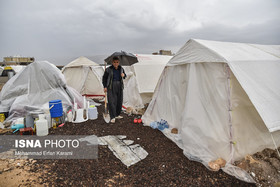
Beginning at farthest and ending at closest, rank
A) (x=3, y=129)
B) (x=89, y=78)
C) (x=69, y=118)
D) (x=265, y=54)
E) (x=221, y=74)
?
(x=89, y=78)
(x=69, y=118)
(x=3, y=129)
(x=265, y=54)
(x=221, y=74)

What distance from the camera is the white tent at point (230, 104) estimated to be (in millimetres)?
3084

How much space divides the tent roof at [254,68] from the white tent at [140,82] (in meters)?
3.68

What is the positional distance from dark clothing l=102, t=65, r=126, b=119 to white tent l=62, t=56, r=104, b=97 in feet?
16.1

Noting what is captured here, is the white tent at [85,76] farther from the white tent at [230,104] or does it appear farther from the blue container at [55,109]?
the white tent at [230,104]

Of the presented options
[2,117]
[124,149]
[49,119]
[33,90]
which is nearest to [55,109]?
[49,119]

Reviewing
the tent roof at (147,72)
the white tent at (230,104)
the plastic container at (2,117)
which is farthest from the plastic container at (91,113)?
the white tent at (230,104)

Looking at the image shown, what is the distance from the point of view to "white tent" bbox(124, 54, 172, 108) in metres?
7.71

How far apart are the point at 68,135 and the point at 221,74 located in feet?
14.0

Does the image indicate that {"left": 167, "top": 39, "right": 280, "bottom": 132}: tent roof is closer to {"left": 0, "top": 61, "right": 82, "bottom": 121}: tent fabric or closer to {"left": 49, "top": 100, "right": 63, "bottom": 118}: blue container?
{"left": 49, "top": 100, "right": 63, "bottom": 118}: blue container

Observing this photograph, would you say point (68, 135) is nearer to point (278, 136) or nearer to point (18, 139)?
point (18, 139)

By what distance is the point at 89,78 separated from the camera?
34.3ft

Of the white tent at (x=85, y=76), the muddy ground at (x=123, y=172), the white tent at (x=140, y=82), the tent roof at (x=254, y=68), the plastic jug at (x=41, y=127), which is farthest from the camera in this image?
the white tent at (x=85, y=76)

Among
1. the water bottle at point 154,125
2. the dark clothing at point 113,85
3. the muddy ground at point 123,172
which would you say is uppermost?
the dark clothing at point 113,85

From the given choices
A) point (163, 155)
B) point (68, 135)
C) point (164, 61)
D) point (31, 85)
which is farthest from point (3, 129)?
point (164, 61)
